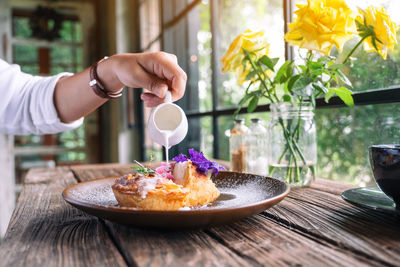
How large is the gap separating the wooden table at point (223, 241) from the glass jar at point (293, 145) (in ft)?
0.73

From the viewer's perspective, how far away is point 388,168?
1.85 ft

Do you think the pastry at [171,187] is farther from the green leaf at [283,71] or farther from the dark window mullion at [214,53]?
the dark window mullion at [214,53]

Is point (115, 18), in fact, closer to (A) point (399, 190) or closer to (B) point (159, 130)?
(B) point (159, 130)

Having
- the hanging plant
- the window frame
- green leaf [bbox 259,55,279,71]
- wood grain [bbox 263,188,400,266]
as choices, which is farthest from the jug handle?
the hanging plant

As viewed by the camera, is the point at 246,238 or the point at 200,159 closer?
the point at 246,238

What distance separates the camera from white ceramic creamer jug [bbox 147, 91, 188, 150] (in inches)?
33.1

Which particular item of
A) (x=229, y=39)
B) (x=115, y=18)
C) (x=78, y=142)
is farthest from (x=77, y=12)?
(x=229, y=39)

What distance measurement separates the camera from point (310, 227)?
0.57 m

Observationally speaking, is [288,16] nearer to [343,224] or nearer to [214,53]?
[214,53]

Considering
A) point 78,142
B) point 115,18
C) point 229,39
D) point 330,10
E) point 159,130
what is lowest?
point 78,142

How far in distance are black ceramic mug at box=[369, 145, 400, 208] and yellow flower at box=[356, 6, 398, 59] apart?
30cm

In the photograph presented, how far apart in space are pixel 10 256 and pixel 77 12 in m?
4.03

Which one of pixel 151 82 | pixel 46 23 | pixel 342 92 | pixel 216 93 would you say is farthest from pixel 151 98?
pixel 46 23

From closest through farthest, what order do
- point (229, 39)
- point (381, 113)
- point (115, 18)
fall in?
point (381, 113) < point (229, 39) < point (115, 18)
